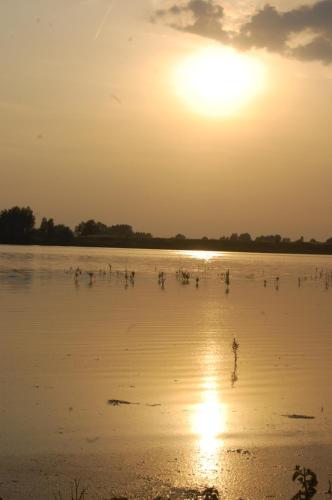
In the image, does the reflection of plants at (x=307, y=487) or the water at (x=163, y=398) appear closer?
the reflection of plants at (x=307, y=487)

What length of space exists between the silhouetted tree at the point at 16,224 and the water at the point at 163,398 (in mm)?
103895

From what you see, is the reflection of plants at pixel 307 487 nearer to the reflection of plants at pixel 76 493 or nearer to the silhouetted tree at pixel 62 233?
the reflection of plants at pixel 76 493

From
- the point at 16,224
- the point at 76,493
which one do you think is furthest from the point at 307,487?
the point at 16,224

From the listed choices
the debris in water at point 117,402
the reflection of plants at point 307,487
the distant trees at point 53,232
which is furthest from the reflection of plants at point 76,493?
the distant trees at point 53,232

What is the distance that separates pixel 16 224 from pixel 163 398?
4572 inches

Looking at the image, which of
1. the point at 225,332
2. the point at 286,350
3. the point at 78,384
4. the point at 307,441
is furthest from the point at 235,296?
the point at 307,441

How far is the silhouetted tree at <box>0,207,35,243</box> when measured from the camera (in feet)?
395

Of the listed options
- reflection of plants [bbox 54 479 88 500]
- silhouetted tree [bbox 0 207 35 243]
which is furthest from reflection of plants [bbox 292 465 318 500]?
silhouetted tree [bbox 0 207 35 243]

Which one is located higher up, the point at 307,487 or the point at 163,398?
the point at 307,487

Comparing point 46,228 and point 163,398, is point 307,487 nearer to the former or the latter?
point 163,398

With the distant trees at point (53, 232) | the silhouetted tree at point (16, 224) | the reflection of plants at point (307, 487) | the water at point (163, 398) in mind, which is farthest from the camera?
the distant trees at point (53, 232)

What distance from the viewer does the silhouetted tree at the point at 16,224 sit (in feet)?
395

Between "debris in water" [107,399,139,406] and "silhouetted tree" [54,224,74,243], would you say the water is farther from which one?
"silhouetted tree" [54,224,74,243]

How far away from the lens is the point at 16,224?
12169 centimetres
